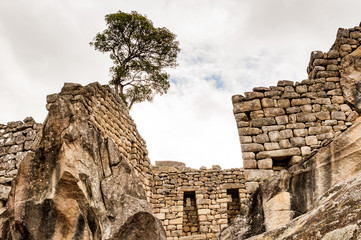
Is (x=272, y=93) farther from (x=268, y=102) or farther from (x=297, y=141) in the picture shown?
(x=297, y=141)

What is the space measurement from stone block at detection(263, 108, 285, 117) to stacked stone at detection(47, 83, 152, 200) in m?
3.10

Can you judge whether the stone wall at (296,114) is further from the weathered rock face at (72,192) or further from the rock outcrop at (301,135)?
the weathered rock face at (72,192)

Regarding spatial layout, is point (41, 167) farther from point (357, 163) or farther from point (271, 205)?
point (357, 163)

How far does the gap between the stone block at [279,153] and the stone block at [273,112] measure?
77 cm

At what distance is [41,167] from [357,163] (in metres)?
5.27

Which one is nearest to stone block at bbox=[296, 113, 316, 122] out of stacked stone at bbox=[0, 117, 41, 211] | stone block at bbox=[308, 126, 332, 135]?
stone block at bbox=[308, 126, 332, 135]

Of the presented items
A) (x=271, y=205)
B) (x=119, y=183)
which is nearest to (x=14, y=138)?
(x=119, y=183)

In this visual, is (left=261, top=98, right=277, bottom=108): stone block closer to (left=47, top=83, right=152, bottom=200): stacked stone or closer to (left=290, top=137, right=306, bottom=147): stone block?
(left=290, top=137, right=306, bottom=147): stone block

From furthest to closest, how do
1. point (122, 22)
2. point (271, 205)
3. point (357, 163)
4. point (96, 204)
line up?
point (122, 22) < point (96, 204) < point (271, 205) < point (357, 163)

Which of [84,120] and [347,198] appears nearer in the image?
[347,198]

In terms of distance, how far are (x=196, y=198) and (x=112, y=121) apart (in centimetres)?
448

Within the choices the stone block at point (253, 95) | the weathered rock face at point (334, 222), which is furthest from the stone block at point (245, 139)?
the weathered rock face at point (334, 222)

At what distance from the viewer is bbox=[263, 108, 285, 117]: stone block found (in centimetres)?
717

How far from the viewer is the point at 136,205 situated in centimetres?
697
